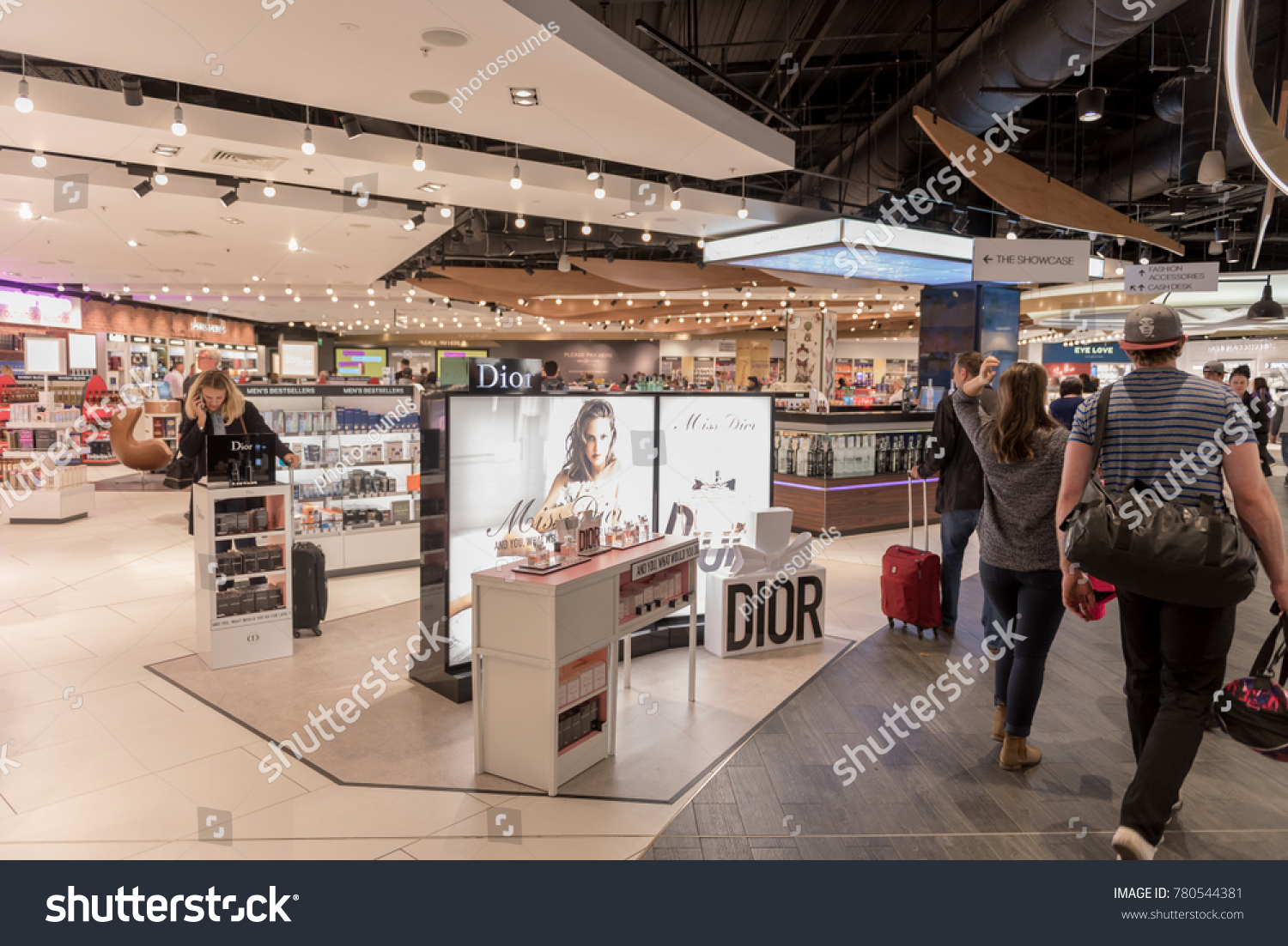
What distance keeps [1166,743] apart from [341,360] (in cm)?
2970

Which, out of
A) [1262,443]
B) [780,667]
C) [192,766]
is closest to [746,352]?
[1262,443]

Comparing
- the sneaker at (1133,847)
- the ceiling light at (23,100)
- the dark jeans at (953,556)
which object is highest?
the ceiling light at (23,100)

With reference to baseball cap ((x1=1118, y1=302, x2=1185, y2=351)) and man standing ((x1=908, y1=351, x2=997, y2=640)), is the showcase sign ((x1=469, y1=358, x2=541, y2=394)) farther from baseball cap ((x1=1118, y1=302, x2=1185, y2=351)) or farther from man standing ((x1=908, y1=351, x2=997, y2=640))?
baseball cap ((x1=1118, y1=302, x2=1185, y2=351))

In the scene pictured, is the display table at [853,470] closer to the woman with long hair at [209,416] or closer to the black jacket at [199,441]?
the black jacket at [199,441]

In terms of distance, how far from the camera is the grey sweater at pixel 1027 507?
2.89 meters

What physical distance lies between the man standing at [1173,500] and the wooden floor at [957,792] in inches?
18.3

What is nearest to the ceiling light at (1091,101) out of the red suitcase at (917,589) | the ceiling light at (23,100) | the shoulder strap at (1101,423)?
the red suitcase at (917,589)

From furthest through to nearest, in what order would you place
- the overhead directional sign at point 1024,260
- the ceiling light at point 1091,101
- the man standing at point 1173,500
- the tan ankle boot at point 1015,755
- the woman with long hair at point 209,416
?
the overhead directional sign at point 1024,260, the ceiling light at point 1091,101, the woman with long hair at point 209,416, the tan ankle boot at point 1015,755, the man standing at point 1173,500

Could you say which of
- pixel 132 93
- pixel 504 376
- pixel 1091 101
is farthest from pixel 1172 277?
pixel 132 93

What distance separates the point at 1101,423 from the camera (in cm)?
234

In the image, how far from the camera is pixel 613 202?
8.30m

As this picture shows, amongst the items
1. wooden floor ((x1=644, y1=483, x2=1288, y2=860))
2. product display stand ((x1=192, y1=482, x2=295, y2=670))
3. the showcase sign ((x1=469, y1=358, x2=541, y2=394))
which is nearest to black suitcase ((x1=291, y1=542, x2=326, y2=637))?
product display stand ((x1=192, y1=482, x2=295, y2=670))

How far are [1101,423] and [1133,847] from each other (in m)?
1.22

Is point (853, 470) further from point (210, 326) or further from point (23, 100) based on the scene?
point (210, 326)
